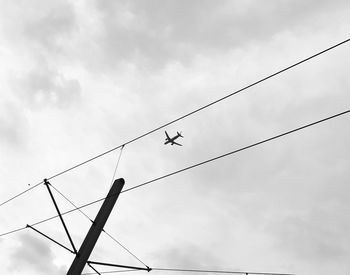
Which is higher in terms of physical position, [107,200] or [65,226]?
[107,200]

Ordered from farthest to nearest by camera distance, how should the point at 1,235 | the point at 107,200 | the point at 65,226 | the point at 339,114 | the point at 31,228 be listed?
the point at 1,235 → the point at 107,200 → the point at 31,228 → the point at 65,226 → the point at 339,114

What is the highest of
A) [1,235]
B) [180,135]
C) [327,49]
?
[180,135]

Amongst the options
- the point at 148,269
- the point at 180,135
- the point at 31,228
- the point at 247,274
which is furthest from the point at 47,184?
the point at 180,135

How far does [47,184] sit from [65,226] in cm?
191

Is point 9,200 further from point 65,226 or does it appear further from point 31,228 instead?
point 65,226

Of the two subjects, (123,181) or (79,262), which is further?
(123,181)

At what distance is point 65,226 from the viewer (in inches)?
442

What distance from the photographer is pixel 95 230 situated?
40.6ft

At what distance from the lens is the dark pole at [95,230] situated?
11647 millimetres

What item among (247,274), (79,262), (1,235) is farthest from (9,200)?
(247,274)

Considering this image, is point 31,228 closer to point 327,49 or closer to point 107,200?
point 107,200

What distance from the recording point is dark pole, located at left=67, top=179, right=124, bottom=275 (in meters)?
11.6

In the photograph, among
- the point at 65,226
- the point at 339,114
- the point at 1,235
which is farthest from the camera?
the point at 1,235

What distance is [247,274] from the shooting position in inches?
456
